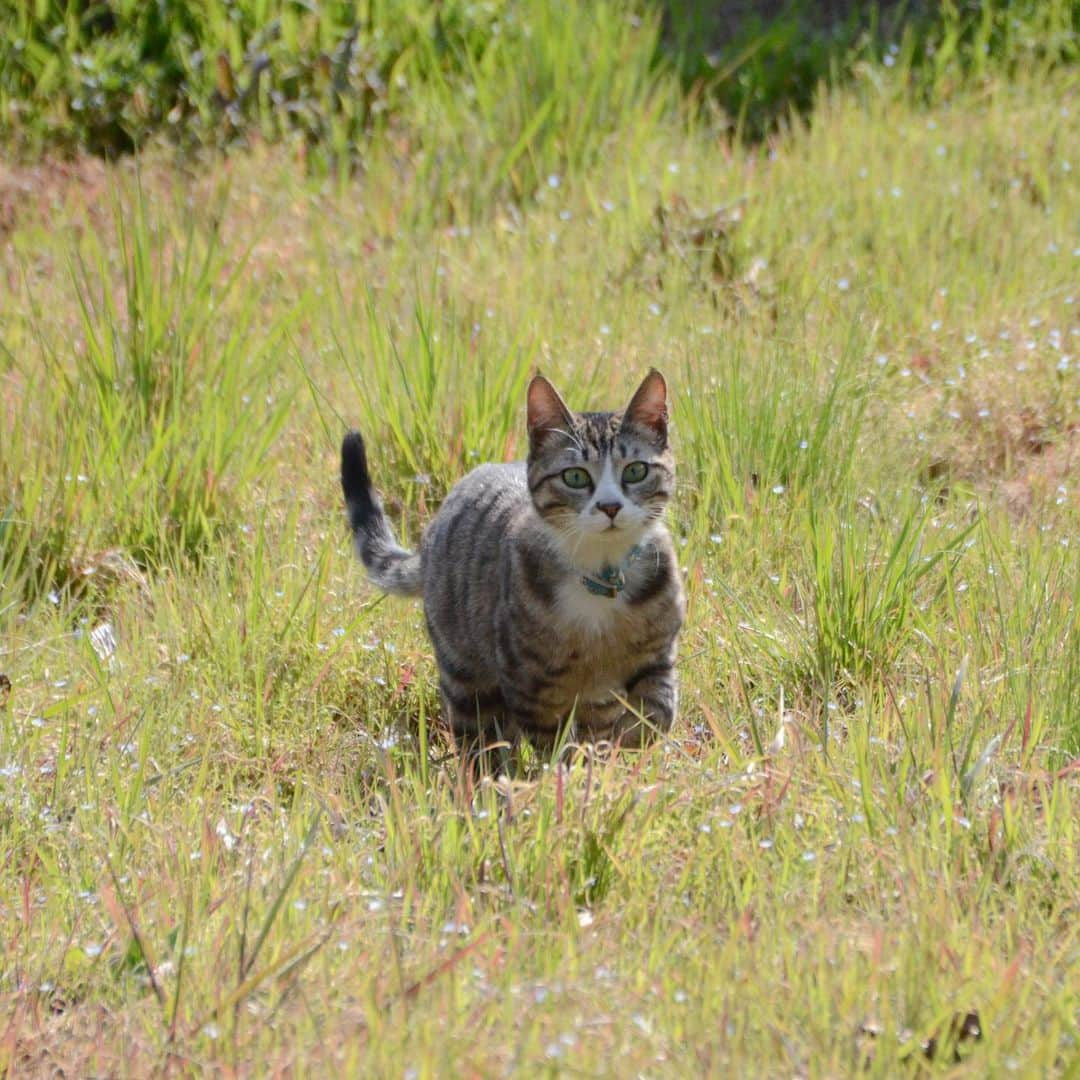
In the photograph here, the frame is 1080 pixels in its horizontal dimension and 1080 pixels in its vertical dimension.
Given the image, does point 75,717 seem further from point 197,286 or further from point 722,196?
point 722,196

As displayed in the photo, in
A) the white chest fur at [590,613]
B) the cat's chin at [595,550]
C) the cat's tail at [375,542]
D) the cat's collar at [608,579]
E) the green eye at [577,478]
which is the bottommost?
the cat's tail at [375,542]

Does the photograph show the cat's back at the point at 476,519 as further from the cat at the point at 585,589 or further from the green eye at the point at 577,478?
the green eye at the point at 577,478

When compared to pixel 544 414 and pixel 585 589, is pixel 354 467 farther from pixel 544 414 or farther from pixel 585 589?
pixel 585 589

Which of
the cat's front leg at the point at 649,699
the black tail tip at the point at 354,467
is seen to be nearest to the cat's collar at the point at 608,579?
the cat's front leg at the point at 649,699

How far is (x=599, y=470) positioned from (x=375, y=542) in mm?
787

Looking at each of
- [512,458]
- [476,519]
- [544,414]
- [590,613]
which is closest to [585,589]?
[590,613]

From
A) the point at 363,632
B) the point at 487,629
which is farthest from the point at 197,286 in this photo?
the point at 487,629

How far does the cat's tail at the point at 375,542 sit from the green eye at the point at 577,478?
0.64 m

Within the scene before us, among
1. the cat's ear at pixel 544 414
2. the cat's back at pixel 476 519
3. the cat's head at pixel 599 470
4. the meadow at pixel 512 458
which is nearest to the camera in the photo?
the meadow at pixel 512 458

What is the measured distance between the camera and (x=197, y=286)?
15.4ft

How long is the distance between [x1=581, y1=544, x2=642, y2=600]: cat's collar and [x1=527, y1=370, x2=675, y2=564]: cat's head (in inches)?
0.9

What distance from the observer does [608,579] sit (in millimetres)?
3445

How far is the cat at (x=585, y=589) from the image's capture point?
11.3 feet

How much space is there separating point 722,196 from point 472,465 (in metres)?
1.87
